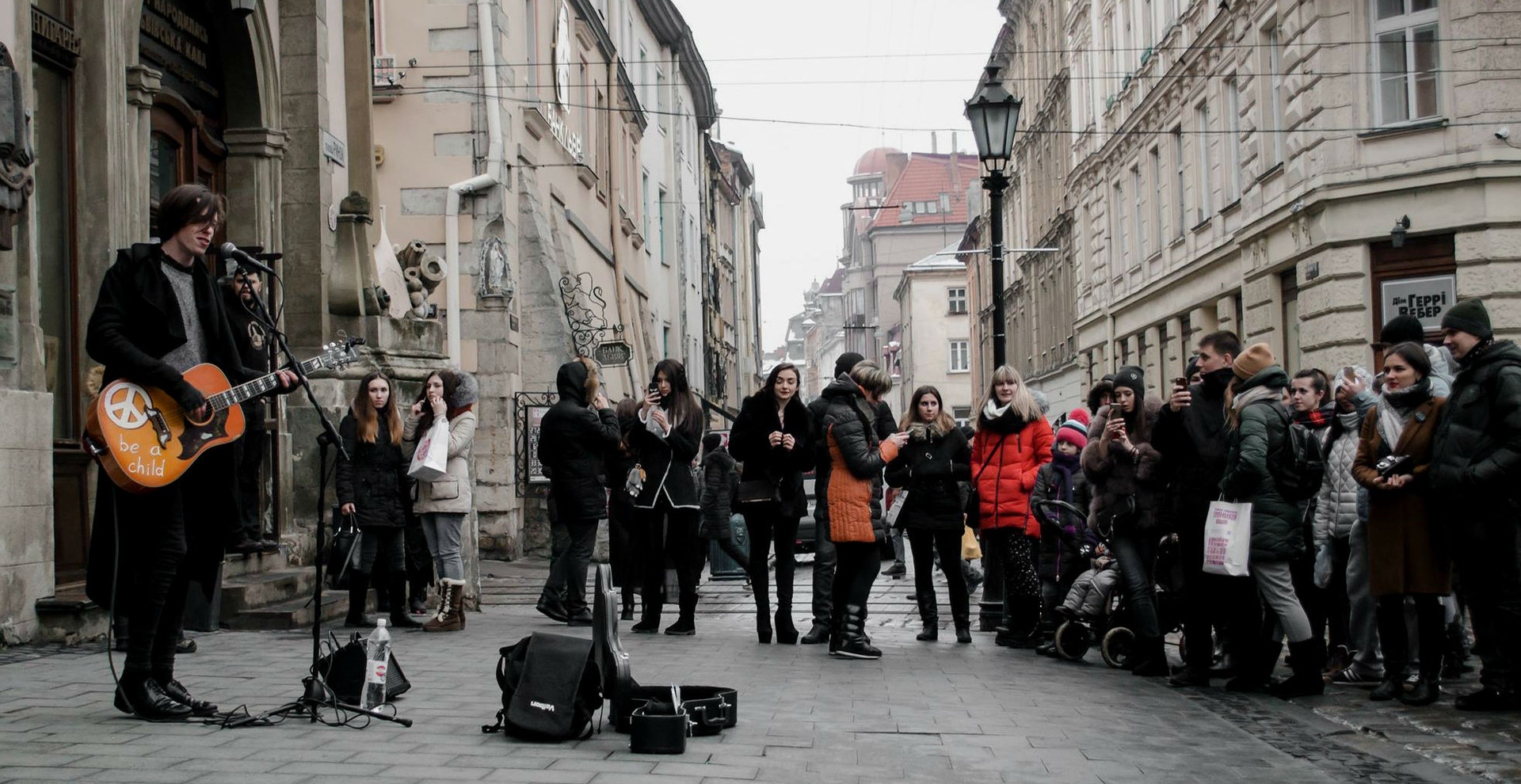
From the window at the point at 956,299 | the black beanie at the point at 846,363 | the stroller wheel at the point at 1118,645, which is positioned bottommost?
the stroller wheel at the point at 1118,645

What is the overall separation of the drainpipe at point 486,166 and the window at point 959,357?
2652 inches

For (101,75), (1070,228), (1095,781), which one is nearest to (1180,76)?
(1070,228)

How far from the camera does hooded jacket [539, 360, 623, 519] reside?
11250 mm

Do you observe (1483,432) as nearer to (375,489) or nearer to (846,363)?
(846,363)

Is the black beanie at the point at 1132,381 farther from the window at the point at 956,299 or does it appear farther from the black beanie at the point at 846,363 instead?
the window at the point at 956,299

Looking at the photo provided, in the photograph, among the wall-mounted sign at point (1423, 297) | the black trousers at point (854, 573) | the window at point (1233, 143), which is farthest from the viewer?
the window at point (1233, 143)

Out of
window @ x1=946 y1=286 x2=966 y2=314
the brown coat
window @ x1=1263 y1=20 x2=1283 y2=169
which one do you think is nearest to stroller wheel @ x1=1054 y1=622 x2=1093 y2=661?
the brown coat

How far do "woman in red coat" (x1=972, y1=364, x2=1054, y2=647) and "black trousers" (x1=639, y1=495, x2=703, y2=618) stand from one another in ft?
6.97

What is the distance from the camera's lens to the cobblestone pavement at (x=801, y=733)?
5461 mm

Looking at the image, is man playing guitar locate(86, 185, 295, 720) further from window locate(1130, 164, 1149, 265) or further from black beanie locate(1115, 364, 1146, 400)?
window locate(1130, 164, 1149, 265)

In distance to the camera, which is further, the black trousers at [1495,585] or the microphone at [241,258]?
the black trousers at [1495,585]

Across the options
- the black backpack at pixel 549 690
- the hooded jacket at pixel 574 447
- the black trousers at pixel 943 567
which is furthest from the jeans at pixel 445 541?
the black backpack at pixel 549 690

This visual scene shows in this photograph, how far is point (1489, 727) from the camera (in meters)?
7.19

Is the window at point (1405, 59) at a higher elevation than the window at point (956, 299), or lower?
lower
